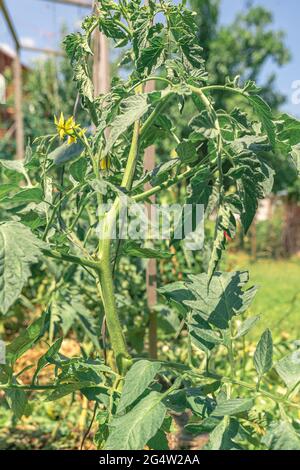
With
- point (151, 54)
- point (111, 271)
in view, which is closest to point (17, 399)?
point (111, 271)

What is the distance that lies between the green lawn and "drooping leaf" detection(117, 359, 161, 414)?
7.22 feet

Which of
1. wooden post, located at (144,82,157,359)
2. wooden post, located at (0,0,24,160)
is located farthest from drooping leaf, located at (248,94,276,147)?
wooden post, located at (0,0,24,160)

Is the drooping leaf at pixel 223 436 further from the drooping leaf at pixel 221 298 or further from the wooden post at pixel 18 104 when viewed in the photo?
the wooden post at pixel 18 104

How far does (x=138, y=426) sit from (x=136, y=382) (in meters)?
0.08

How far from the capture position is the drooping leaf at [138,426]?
711 mm

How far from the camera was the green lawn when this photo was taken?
351 centimetres

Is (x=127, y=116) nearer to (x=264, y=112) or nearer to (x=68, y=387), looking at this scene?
(x=264, y=112)

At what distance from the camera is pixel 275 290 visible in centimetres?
765

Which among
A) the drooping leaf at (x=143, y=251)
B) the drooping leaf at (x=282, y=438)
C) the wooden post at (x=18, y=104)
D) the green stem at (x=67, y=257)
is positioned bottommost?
the drooping leaf at (x=282, y=438)

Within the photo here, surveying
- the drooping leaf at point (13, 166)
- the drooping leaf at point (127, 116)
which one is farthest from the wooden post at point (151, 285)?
the drooping leaf at point (127, 116)

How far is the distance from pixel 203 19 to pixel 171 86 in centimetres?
1541

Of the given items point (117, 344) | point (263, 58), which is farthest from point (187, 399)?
point (263, 58)

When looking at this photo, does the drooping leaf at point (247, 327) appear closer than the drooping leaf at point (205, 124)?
No

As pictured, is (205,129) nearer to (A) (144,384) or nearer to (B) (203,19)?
(A) (144,384)
